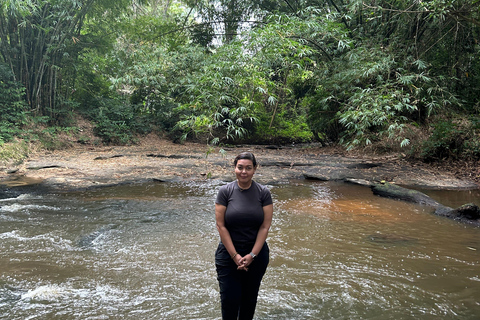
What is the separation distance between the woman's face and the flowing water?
1.28m

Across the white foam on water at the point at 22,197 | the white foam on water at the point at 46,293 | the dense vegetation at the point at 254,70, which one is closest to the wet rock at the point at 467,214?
the dense vegetation at the point at 254,70

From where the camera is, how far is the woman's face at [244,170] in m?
2.10

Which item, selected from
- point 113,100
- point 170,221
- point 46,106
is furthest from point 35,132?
point 170,221

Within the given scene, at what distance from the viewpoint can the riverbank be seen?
786 centimetres

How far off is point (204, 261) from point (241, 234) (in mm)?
1809

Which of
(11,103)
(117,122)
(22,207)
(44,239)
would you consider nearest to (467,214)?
(44,239)

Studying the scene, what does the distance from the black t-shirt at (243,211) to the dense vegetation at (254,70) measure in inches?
140

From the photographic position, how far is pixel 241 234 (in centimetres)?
209

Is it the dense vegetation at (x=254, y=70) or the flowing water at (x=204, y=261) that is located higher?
the dense vegetation at (x=254, y=70)

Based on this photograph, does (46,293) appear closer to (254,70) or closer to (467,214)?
(254,70)

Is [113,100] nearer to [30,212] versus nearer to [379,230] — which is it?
[30,212]

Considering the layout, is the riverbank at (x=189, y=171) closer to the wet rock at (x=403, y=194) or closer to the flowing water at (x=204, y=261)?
the wet rock at (x=403, y=194)

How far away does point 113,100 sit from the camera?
17484 millimetres

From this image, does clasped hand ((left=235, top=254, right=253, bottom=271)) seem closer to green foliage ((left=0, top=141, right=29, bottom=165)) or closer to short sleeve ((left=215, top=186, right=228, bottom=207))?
short sleeve ((left=215, top=186, right=228, bottom=207))
